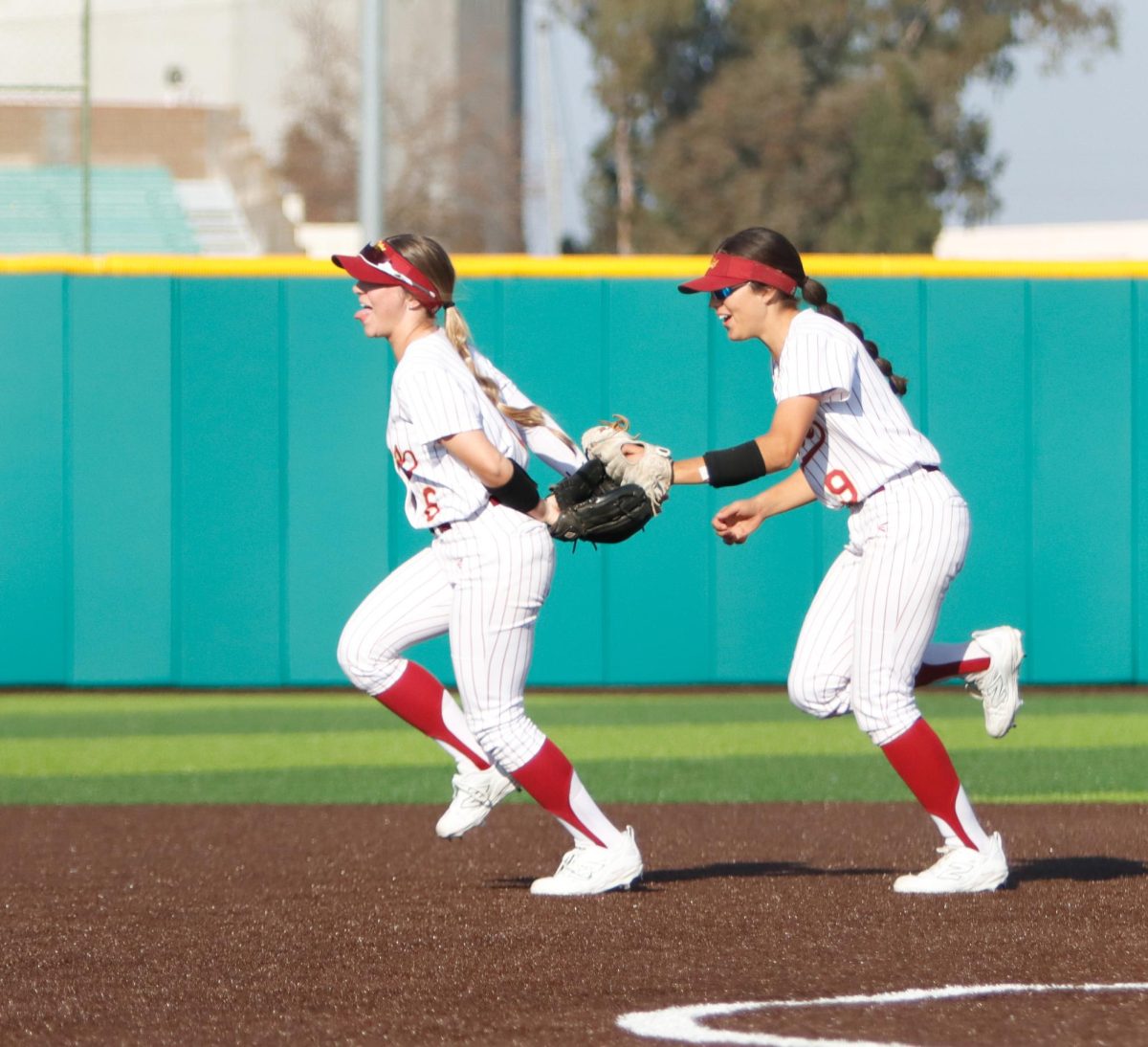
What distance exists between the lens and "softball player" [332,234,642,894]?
4.82 m

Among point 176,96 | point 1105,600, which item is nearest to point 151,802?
point 1105,600

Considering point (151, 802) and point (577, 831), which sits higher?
point (577, 831)

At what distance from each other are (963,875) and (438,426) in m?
1.71

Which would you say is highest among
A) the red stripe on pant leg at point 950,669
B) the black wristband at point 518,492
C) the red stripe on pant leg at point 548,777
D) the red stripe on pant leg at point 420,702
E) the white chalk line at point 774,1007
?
the black wristband at point 518,492

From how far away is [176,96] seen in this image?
35531mm

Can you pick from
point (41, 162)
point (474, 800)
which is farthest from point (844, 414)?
point (41, 162)

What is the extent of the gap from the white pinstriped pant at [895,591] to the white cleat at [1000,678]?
25 centimetres

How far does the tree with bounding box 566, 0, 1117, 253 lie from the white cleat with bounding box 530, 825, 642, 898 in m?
38.0

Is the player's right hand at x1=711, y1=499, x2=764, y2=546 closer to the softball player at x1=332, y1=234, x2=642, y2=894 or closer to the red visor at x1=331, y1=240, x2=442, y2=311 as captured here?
the softball player at x1=332, y1=234, x2=642, y2=894

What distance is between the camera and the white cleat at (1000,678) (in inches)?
206

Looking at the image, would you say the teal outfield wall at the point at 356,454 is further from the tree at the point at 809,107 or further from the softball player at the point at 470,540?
the tree at the point at 809,107

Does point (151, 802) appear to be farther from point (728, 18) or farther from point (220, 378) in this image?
point (728, 18)

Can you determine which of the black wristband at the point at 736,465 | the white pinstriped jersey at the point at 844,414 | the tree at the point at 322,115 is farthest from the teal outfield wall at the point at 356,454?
the tree at the point at 322,115

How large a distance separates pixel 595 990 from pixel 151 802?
3727 millimetres
